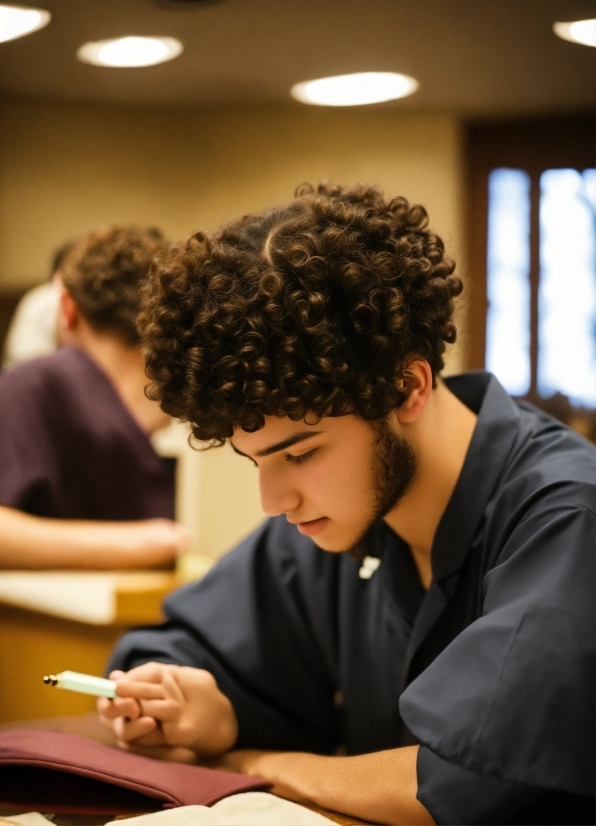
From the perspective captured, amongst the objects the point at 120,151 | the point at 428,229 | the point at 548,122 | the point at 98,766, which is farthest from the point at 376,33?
the point at 98,766

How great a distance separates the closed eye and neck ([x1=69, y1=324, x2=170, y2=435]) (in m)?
0.84

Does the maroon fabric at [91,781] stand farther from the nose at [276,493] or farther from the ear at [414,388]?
the ear at [414,388]

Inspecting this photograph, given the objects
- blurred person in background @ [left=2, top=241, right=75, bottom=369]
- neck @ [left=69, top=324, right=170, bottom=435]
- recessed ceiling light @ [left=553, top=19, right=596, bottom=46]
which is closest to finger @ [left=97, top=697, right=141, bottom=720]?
neck @ [left=69, top=324, right=170, bottom=435]

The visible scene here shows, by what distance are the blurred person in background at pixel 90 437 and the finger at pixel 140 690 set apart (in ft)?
2.07

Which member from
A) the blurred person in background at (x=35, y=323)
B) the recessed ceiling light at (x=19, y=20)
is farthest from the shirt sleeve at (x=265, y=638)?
the blurred person in background at (x=35, y=323)

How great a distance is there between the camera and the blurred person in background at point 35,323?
208cm

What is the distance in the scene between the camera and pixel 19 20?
1.17 m

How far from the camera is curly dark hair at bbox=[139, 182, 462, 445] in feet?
2.50

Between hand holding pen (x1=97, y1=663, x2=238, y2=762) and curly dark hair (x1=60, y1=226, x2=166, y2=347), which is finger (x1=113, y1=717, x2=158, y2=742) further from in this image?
curly dark hair (x1=60, y1=226, x2=166, y2=347)

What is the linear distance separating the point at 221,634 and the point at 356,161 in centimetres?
90

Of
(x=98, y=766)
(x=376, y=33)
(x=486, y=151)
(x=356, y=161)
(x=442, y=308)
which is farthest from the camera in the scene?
(x=356, y=161)

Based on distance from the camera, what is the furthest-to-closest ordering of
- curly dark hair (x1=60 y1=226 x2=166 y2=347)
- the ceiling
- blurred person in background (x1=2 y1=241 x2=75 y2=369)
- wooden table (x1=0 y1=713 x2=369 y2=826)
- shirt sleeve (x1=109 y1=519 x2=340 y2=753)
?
1. blurred person in background (x1=2 y1=241 x2=75 y2=369)
2. curly dark hair (x1=60 y1=226 x2=166 y2=347)
3. the ceiling
4. shirt sleeve (x1=109 y1=519 x2=340 y2=753)
5. wooden table (x1=0 y1=713 x2=369 y2=826)

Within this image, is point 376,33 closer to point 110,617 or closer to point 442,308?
point 442,308

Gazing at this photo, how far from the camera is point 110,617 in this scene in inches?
57.0
